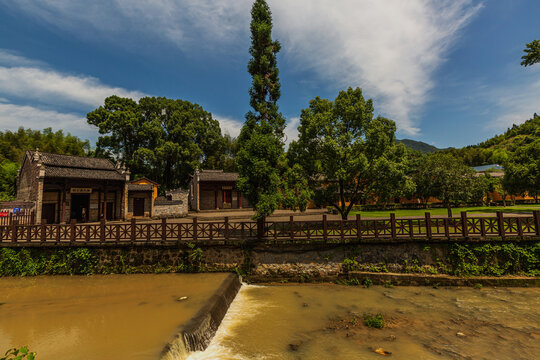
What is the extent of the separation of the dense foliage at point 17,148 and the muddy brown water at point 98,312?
30.4 metres

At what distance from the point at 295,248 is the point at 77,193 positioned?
842 inches

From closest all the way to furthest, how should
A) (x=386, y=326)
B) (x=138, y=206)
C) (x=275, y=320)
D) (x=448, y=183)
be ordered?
(x=386, y=326)
(x=275, y=320)
(x=138, y=206)
(x=448, y=183)

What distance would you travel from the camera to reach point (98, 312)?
854 cm

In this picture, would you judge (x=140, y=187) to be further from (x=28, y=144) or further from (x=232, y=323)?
(x=28, y=144)

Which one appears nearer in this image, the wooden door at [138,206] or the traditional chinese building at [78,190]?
the traditional chinese building at [78,190]

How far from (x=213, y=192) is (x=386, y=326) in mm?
28973

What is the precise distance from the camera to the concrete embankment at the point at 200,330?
19.7ft

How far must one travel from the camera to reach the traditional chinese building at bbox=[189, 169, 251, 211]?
33.2 m

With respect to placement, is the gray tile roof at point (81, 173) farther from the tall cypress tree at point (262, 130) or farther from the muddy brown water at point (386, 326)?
the muddy brown water at point (386, 326)

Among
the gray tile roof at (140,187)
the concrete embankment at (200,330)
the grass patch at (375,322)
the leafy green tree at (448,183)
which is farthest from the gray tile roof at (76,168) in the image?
the leafy green tree at (448,183)

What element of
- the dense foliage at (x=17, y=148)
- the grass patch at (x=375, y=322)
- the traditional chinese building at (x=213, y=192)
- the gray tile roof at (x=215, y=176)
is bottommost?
the grass patch at (x=375, y=322)

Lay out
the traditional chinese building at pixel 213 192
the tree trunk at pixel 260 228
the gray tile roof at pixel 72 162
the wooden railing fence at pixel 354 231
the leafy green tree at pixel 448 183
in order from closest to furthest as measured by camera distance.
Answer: the wooden railing fence at pixel 354 231 < the tree trunk at pixel 260 228 < the gray tile roof at pixel 72 162 < the leafy green tree at pixel 448 183 < the traditional chinese building at pixel 213 192

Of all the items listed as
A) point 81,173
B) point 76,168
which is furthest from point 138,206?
point 76,168

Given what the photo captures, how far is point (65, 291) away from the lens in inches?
417
